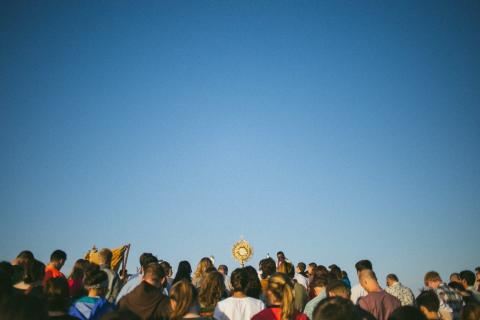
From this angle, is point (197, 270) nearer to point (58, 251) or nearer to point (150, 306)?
point (58, 251)

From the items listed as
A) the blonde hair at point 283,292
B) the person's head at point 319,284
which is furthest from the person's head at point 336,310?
the person's head at point 319,284

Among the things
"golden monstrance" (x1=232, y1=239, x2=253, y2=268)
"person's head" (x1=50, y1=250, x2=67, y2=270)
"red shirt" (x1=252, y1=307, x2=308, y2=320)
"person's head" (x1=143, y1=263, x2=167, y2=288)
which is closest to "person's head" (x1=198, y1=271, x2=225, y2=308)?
"person's head" (x1=143, y1=263, x2=167, y2=288)

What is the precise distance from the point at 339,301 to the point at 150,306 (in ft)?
11.1

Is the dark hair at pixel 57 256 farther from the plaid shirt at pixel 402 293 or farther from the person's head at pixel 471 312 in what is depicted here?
the person's head at pixel 471 312

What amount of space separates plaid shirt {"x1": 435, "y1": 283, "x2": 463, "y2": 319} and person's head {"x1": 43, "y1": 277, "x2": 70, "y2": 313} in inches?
280

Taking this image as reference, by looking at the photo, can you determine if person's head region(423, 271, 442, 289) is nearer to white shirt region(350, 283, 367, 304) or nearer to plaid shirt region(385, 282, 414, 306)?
plaid shirt region(385, 282, 414, 306)

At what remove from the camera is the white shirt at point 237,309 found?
5777 mm

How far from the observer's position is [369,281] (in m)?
6.71

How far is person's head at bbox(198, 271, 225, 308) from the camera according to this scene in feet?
19.0

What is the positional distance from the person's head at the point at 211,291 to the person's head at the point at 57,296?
74.2 inches

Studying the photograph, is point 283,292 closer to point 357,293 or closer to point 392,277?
point 357,293

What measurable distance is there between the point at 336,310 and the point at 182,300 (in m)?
2.33

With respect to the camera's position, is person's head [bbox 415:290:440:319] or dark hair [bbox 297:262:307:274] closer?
person's head [bbox 415:290:440:319]

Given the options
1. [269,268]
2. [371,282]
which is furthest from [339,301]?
[269,268]
